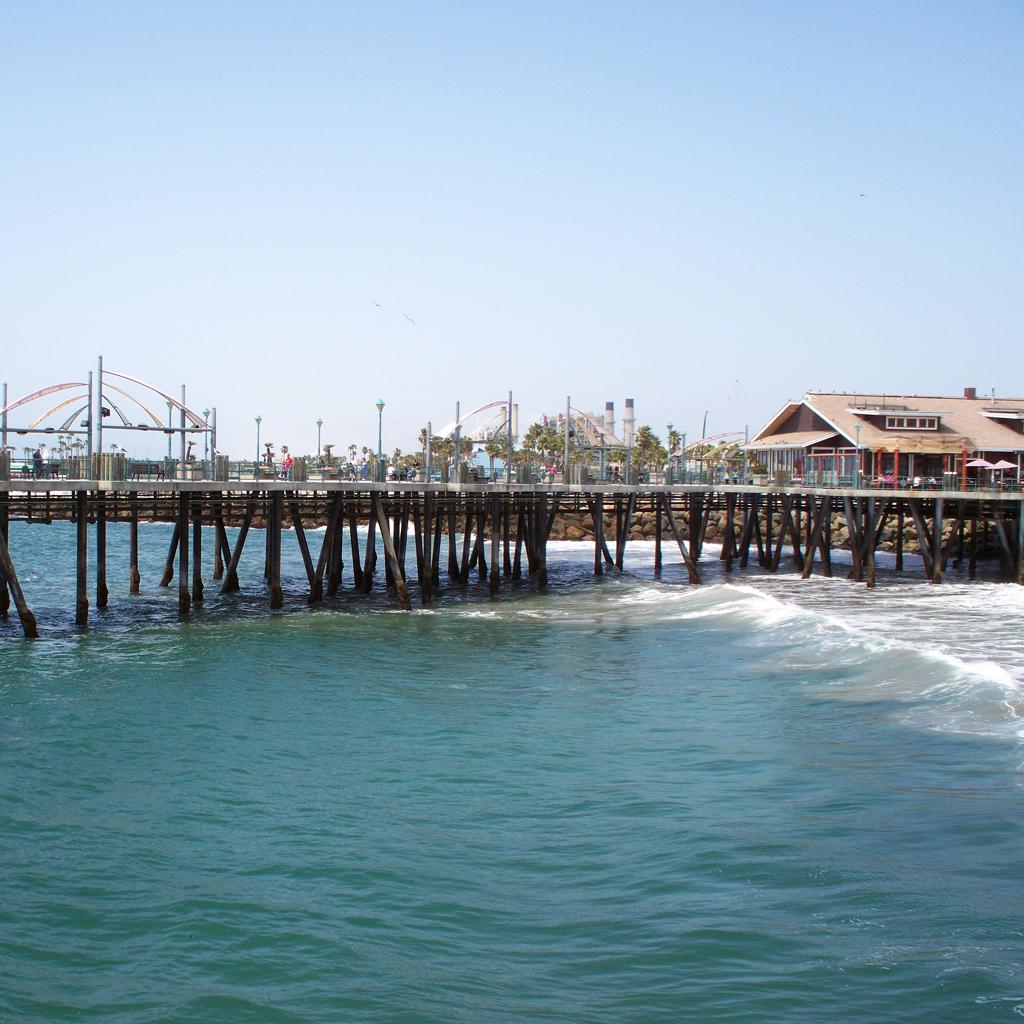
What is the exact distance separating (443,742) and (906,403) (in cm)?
4613

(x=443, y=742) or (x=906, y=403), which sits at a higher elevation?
(x=906, y=403)

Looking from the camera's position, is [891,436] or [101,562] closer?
[101,562]

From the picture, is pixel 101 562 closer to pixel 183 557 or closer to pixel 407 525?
pixel 183 557

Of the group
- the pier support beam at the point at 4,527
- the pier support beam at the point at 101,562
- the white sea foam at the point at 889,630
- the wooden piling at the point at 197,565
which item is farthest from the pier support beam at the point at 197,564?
the white sea foam at the point at 889,630

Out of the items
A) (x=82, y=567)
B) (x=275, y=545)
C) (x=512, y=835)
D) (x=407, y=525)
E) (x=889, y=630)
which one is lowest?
(x=512, y=835)

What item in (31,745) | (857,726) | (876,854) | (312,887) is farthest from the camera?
(857,726)

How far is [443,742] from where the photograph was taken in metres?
16.5

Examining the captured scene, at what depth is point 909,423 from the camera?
53531 mm

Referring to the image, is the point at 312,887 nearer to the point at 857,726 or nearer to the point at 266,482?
the point at 857,726

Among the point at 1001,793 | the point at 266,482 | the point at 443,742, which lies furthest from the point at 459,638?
the point at 1001,793

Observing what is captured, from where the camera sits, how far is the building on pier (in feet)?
164

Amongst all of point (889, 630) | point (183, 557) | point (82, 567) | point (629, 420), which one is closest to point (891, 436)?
point (629, 420)

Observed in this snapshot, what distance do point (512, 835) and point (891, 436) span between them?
43479 millimetres

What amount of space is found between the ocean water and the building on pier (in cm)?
2669
